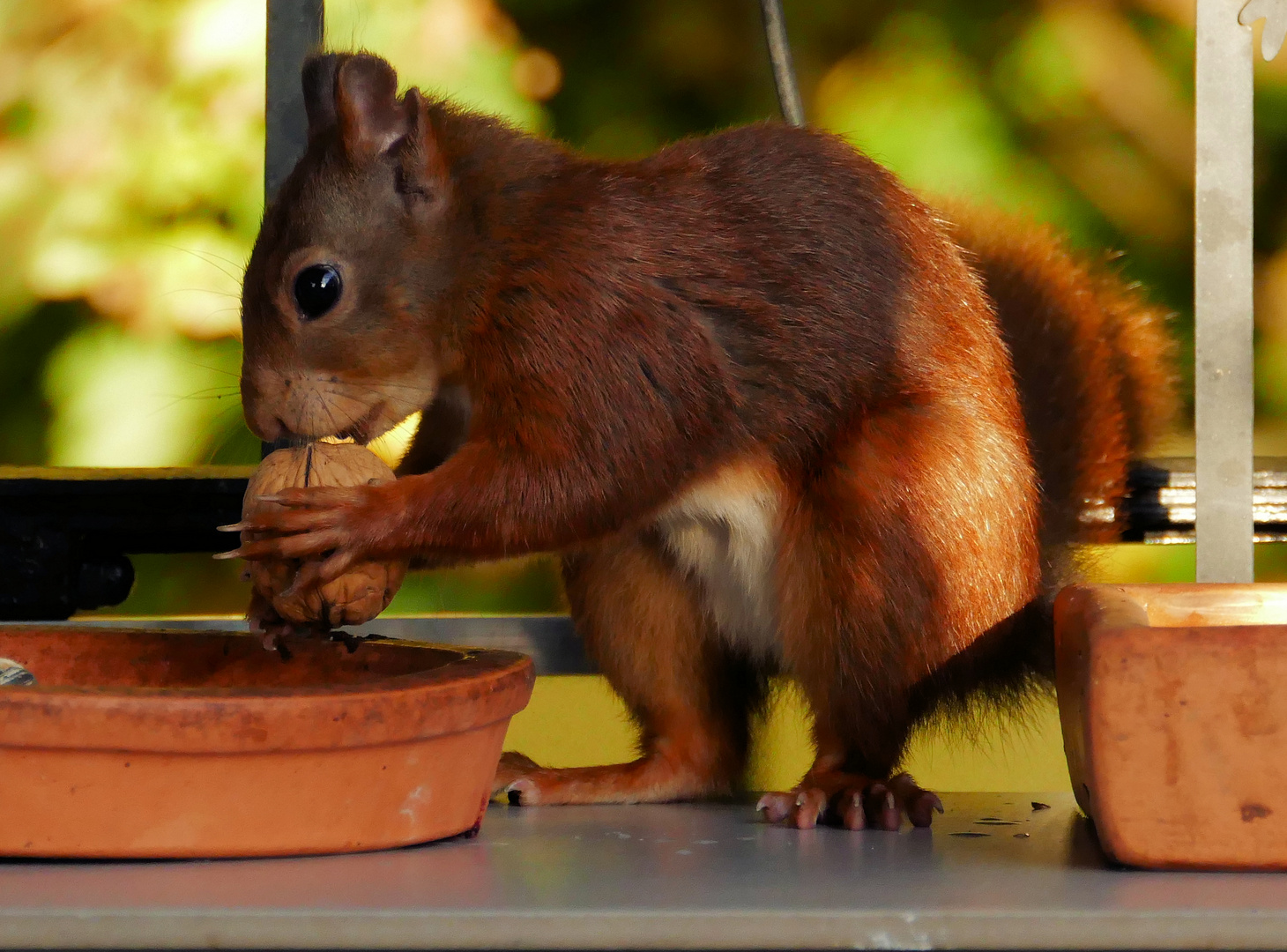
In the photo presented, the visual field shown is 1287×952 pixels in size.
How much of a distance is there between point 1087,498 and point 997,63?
4.62 ft

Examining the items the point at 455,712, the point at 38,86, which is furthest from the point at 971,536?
the point at 38,86

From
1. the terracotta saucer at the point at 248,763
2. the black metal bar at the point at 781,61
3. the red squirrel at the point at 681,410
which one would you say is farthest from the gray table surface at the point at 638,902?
the black metal bar at the point at 781,61

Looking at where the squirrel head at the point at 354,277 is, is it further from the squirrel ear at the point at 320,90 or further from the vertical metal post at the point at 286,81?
the vertical metal post at the point at 286,81

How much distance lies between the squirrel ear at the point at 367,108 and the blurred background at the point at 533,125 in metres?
1.33

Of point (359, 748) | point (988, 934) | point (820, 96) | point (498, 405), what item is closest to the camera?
point (988, 934)

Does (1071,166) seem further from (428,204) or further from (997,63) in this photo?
(428,204)

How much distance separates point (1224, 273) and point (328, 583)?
0.80 metres

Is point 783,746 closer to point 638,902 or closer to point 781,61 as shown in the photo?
point 781,61

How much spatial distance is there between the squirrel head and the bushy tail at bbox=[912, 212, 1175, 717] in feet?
1.86

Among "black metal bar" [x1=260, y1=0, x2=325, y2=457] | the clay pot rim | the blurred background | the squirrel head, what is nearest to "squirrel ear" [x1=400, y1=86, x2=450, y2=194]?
the squirrel head

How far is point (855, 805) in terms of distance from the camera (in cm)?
128

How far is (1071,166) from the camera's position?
2.86 m

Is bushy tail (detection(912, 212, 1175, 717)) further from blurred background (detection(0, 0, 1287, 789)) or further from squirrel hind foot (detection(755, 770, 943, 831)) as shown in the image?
blurred background (detection(0, 0, 1287, 789))

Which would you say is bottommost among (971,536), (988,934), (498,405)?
(988,934)
